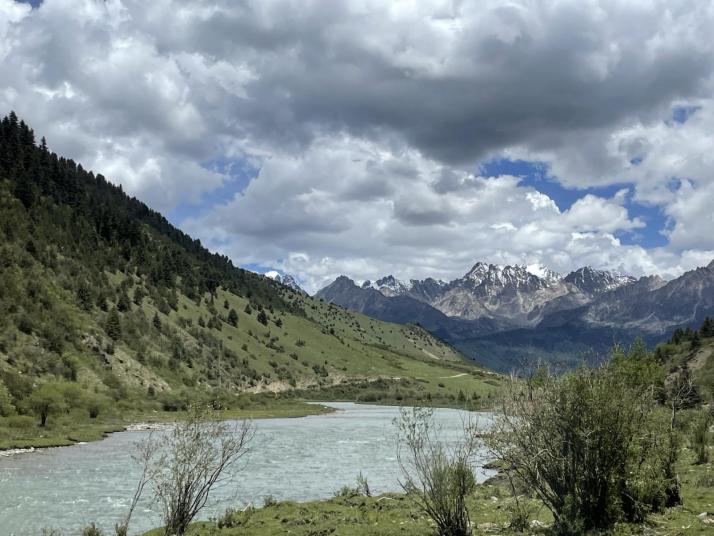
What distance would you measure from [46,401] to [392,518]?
197 feet

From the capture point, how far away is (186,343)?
163 metres

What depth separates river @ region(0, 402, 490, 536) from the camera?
3027 centimetres

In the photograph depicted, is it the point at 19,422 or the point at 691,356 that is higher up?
the point at 691,356

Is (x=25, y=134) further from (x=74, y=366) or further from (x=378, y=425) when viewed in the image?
(x=378, y=425)

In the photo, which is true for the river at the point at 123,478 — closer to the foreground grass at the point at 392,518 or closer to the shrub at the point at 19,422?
the foreground grass at the point at 392,518

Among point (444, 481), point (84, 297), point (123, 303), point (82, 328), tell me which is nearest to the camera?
point (444, 481)

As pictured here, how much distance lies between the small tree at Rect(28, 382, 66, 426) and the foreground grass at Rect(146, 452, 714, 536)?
165 feet

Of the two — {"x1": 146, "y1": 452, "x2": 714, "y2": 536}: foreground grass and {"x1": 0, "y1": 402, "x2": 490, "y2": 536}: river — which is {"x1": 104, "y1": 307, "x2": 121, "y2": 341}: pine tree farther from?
{"x1": 146, "y1": 452, "x2": 714, "y2": 536}: foreground grass

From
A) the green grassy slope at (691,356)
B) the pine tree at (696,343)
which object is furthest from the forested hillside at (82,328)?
the pine tree at (696,343)

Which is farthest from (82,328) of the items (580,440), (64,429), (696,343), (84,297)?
(696,343)

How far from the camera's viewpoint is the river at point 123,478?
30.3m

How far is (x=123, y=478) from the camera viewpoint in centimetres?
4284

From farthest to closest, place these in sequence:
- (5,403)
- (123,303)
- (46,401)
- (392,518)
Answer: (123,303) < (46,401) < (5,403) < (392,518)

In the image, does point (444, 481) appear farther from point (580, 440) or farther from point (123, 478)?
point (123, 478)
